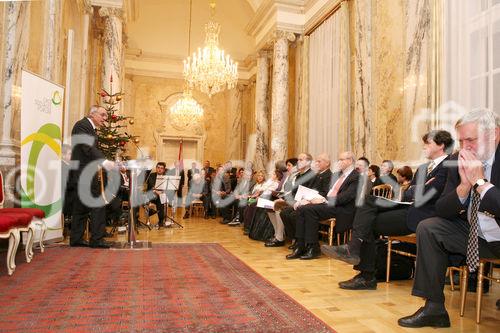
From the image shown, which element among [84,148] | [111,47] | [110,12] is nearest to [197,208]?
[111,47]

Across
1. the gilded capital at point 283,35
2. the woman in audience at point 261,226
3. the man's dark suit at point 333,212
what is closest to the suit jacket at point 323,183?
the man's dark suit at point 333,212

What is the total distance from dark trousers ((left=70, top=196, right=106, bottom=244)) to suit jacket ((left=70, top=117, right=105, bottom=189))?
30cm

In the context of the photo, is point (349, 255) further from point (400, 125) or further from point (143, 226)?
point (143, 226)

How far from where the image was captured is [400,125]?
5781 millimetres

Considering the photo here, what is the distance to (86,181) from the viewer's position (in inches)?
199

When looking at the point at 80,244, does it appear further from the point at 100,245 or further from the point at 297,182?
the point at 297,182

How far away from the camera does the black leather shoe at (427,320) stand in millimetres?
2336

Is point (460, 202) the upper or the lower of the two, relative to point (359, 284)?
upper

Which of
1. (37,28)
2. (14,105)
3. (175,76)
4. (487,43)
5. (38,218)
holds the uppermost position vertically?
(175,76)

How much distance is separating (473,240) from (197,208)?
9.28 metres

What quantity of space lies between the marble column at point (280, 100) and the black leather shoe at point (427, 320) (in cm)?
702

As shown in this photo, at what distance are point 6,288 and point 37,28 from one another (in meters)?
3.98

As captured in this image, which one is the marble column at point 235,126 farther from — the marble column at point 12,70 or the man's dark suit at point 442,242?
the man's dark suit at point 442,242

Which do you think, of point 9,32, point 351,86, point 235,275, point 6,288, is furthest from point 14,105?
point 351,86
